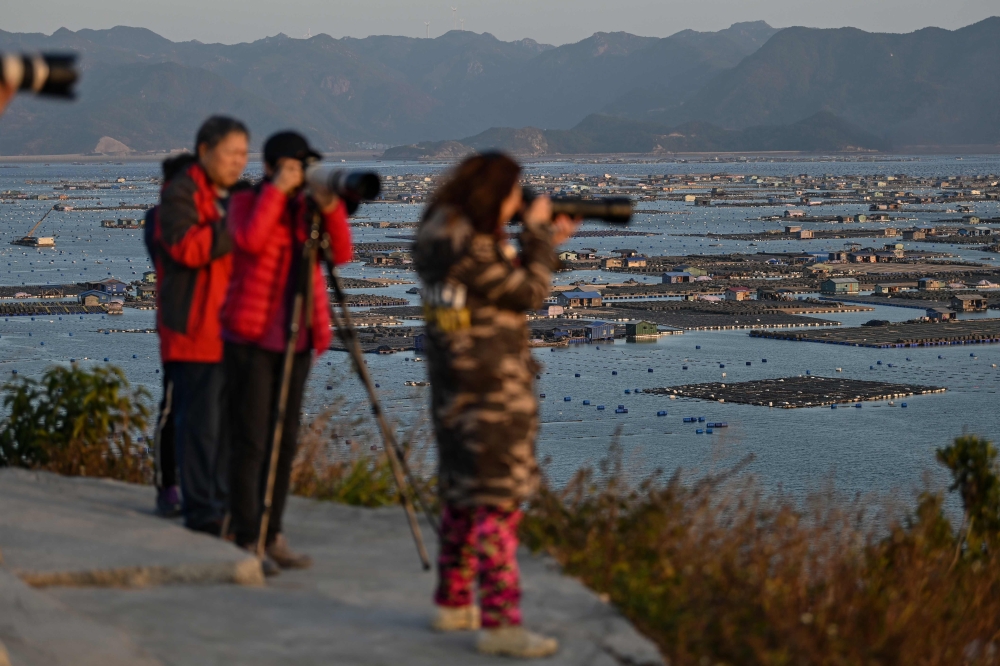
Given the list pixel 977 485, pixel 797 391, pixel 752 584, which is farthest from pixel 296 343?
pixel 797 391

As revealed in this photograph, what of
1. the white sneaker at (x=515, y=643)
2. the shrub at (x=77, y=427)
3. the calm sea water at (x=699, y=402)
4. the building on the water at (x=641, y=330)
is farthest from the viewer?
the building on the water at (x=641, y=330)

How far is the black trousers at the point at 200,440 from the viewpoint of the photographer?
6.85m

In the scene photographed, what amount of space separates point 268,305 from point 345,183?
0.65m

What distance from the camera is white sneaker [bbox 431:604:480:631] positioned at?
5.31 meters

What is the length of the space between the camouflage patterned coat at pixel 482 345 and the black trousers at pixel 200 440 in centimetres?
216

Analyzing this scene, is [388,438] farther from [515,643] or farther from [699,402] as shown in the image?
[699,402]

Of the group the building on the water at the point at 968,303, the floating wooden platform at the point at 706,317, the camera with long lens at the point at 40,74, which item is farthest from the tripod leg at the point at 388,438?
the building on the water at the point at 968,303

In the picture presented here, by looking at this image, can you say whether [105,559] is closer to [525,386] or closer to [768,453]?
[525,386]

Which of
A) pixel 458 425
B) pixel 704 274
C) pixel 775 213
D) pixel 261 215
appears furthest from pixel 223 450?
pixel 775 213

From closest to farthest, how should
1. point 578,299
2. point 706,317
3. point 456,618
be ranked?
point 456,618 → point 706,317 → point 578,299

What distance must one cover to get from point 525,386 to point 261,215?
1.64 meters

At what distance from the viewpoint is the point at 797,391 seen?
65.4 metres

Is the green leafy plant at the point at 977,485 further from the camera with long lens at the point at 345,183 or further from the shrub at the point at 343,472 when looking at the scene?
the camera with long lens at the point at 345,183

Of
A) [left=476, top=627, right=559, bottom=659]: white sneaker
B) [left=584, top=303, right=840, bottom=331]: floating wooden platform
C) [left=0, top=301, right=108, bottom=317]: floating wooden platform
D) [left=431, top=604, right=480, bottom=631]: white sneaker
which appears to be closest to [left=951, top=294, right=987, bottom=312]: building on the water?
[left=584, top=303, right=840, bottom=331]: floating wooden platform
